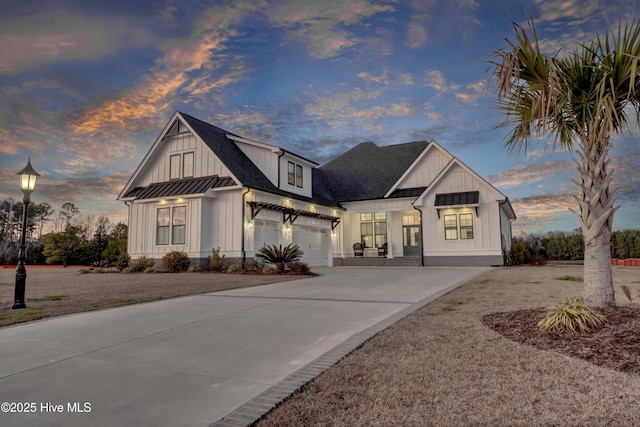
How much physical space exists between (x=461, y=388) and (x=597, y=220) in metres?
4.05

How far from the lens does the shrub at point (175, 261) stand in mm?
17953

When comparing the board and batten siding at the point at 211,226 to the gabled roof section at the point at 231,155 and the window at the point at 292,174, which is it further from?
the window at the point at 292,174

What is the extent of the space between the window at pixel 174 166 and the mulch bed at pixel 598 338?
18948 millimetres

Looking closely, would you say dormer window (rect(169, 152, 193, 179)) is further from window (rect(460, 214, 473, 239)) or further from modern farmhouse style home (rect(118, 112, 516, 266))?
window (rect(460, 214, 473, 239))

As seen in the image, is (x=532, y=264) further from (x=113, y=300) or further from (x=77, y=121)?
(x=77, y=121)

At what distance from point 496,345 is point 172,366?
3.70m

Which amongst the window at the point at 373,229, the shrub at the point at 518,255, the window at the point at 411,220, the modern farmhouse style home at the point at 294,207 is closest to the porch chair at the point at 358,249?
the modern farmhouse style home at the point at 294,207

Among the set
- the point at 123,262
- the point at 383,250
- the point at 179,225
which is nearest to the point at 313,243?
the point at 383,250

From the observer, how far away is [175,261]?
1798 cm

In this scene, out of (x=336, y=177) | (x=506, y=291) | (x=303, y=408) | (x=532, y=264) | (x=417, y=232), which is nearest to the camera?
(x=303, y=408)

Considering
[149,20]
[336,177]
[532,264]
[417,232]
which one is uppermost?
[149,20]

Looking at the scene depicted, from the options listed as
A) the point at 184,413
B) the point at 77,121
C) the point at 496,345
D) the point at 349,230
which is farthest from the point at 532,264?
the point at 77,121

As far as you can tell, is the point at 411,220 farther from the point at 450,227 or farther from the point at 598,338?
the point at 598,338

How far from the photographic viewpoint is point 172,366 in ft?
12.9
